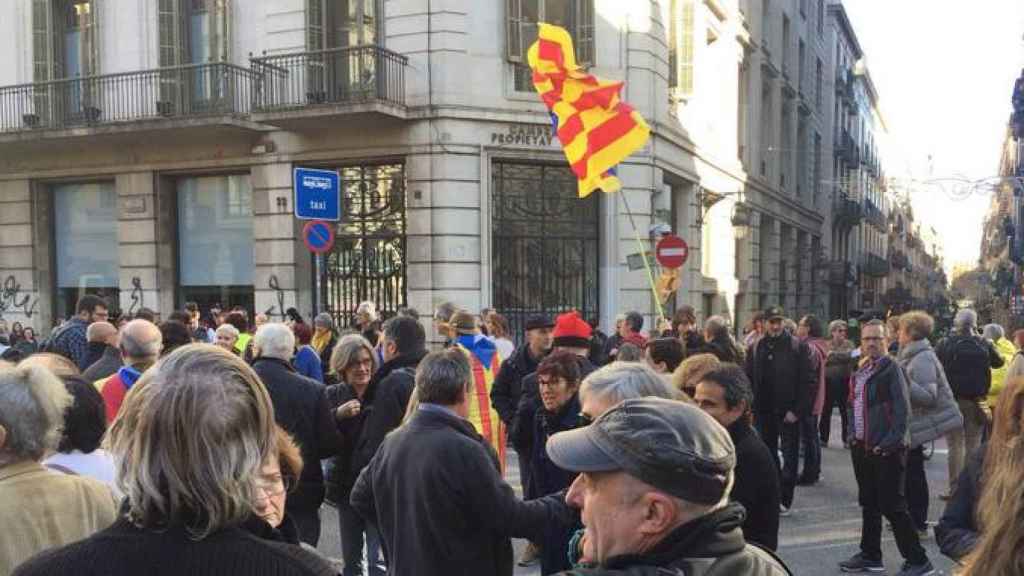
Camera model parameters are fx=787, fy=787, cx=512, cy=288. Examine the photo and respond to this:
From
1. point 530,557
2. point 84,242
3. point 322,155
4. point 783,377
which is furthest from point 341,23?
point 530,557

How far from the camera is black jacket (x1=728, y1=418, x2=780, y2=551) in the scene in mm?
3244

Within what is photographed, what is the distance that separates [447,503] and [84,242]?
17.2 metres

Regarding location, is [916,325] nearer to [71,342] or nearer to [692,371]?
[692,371]

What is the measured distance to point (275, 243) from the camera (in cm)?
1520

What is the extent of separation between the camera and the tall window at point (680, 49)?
1783 centimetres

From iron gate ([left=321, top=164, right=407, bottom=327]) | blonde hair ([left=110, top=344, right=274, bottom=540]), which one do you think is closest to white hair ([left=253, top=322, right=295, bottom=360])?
blonde hair ([left=110, top=344, right=274, bottom=540])

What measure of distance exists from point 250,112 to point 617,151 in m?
7.59

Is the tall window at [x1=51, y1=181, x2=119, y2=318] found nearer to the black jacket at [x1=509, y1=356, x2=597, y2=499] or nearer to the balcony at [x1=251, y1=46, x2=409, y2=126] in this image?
the balcony at [x1=251, y1=46, x2=409, y2=126]

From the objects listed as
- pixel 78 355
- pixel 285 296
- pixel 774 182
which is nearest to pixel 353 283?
pixel 285 296

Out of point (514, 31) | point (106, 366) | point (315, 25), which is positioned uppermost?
point (315, 25)

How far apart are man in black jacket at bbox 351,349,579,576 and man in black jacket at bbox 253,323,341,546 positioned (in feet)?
3.85

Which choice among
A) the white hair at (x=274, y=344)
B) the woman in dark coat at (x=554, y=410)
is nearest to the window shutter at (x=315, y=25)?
the white hair at (x=274, y=344)

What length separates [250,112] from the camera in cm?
1481

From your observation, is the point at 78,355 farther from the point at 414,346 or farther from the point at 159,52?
the point at 159,52
